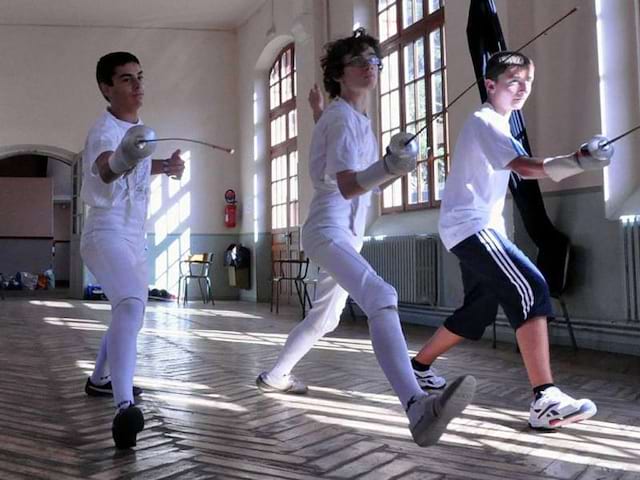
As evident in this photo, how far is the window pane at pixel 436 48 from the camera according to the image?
613cm

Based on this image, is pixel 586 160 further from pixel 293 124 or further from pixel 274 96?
pixel 274 96

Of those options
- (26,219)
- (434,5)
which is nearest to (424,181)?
(434,5)

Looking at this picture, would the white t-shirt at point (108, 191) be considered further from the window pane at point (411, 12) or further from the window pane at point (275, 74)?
the window pane at point (275, 74)

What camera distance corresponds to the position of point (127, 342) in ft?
6.42

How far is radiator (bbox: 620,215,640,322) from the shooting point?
3.71m

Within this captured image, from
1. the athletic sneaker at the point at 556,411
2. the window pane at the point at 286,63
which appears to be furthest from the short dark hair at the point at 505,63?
the window pane at the point at 286,63

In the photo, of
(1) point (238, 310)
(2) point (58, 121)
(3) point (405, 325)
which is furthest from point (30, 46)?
(3) point (405, 325)

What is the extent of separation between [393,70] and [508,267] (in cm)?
512

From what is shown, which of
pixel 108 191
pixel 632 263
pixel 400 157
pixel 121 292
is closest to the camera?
pixel 400 157

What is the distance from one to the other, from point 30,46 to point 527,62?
1008 centimetres

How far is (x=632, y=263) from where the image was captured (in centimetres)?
375

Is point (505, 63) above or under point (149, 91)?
under

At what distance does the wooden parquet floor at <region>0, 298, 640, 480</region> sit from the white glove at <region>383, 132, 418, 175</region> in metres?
0.75

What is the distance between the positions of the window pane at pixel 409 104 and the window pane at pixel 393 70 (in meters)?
0.23
